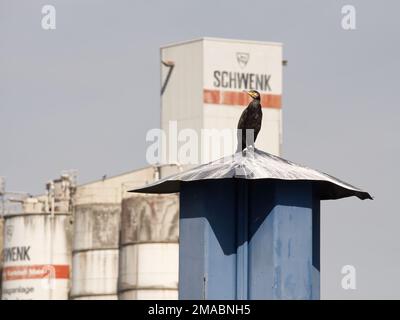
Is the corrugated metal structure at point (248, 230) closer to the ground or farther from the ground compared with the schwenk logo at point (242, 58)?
closer to the ground

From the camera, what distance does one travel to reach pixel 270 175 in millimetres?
32406

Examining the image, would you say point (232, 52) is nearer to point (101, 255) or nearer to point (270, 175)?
point (101, 255)

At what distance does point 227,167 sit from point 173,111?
304 ft

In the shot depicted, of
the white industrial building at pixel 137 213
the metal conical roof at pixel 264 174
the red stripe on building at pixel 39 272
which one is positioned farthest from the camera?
the red stripe on building at pixel 39 272

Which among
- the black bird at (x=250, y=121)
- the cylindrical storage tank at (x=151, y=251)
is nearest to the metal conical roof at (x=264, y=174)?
the black bird at (x=250, y=121)

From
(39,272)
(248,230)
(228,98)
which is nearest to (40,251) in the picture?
(39,272)

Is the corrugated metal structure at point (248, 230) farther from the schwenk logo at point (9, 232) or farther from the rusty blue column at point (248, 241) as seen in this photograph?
the schwenk logo at point (9, 232)

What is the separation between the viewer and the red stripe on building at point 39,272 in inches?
4510

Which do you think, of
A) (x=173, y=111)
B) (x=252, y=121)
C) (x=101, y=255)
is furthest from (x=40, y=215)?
(x=252, y=121)

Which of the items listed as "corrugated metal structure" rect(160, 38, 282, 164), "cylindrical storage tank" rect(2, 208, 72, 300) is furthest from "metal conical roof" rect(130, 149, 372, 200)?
"corrugated metal structure" rect(160, 38, 282, 164)

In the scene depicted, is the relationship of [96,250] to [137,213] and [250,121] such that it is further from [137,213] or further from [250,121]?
[250,121]

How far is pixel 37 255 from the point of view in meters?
114

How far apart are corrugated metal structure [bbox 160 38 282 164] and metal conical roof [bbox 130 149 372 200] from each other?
87.0 m
